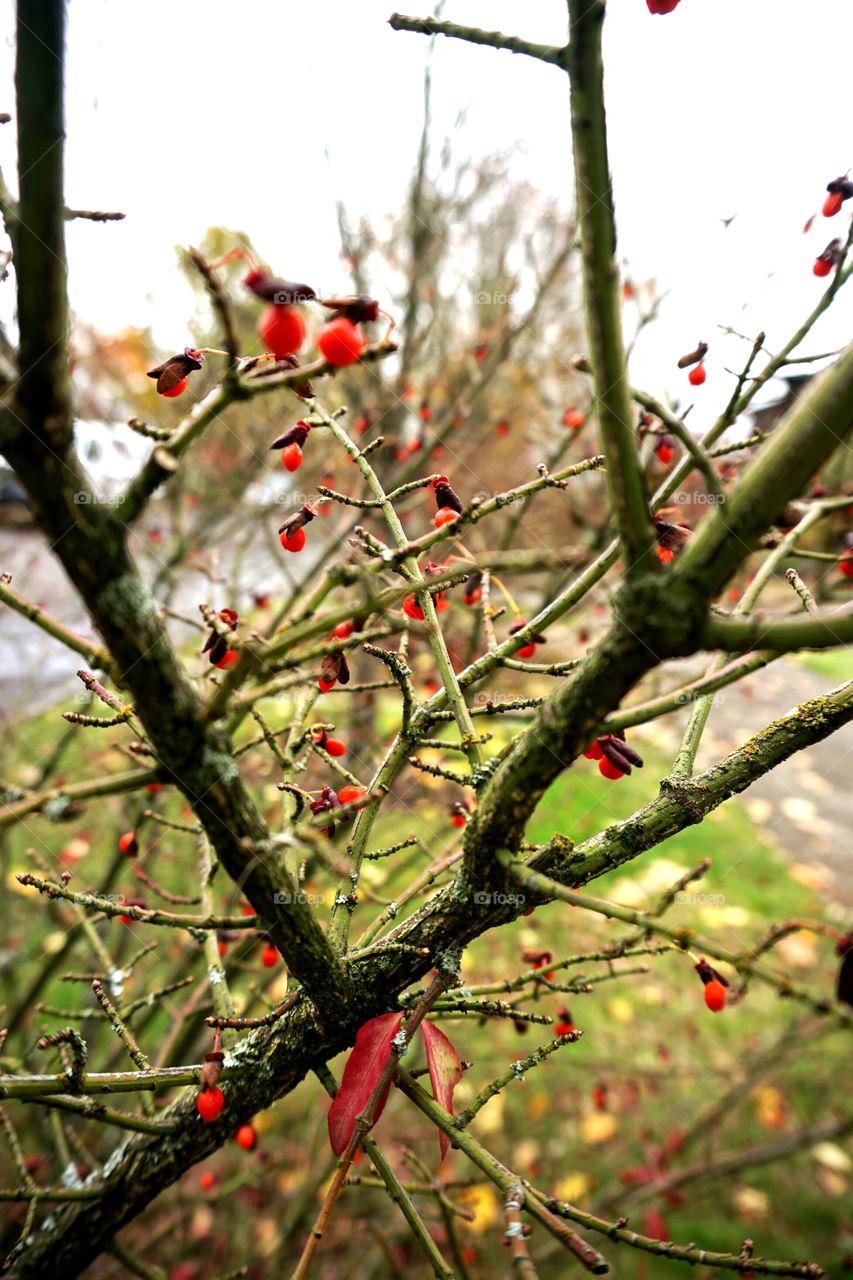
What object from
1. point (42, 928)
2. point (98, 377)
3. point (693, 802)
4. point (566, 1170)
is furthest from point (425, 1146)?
point (98, 377)

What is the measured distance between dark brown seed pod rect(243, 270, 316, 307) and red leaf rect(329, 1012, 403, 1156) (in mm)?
1042

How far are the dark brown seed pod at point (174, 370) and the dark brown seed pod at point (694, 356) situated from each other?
1.13m

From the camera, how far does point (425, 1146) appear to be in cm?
352

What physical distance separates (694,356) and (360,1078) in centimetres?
163

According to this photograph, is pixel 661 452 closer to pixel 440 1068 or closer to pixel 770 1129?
pixel 440 1068

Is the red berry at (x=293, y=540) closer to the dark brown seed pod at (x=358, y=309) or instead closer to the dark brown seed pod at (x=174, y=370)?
the dark brown seed pod at (x=174, y=370)

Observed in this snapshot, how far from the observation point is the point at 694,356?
1.76 metres

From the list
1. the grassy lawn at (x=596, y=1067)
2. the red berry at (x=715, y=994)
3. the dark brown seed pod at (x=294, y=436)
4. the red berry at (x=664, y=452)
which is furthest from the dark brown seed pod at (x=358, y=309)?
the grassy lawn at (x=596, y=1067)

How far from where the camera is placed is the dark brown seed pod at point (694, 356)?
1750 mm

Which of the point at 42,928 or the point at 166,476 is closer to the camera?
the point at 166,476

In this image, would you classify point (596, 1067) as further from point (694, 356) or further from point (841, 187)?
point (841, 187)

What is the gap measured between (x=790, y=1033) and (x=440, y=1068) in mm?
2604

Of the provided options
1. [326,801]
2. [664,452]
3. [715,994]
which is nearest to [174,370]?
[326,801]

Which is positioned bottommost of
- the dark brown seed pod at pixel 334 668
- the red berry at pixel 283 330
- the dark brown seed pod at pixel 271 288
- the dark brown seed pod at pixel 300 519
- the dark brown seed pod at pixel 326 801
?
the dark brown seed pod at pixel 326 801
